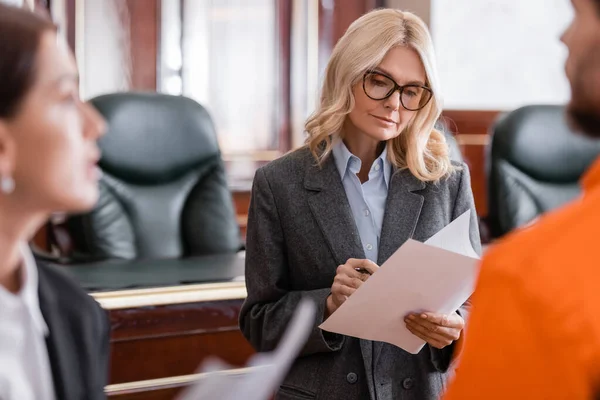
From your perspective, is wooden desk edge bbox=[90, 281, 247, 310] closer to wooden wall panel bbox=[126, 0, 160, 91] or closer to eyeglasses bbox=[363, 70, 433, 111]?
eyeglasses bbox=[363, 70, 433, 111]

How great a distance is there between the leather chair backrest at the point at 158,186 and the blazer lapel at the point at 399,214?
1272mm

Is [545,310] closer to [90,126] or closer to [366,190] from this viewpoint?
[90,126]

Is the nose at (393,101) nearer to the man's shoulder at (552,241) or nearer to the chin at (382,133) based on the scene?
the chin at (382,133)

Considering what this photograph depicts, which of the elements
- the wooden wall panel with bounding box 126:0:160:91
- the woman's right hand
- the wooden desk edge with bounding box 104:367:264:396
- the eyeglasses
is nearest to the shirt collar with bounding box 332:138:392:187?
the eyeglasses

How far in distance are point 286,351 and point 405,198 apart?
2.91ft

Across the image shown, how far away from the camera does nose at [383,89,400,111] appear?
5.42 ft

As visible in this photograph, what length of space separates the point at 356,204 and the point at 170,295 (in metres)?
0.72

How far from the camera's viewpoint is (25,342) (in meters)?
0.97

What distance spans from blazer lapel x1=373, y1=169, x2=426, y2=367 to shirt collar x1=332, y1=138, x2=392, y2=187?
23mm

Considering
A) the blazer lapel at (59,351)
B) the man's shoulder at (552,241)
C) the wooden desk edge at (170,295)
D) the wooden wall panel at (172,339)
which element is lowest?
the wooden wall panel at (172,339)

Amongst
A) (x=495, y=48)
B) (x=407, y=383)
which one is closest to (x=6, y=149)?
(x=407, y=383)

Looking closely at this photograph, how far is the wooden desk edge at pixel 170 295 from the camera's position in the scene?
7.04 ft

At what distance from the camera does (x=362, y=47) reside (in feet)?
5.49

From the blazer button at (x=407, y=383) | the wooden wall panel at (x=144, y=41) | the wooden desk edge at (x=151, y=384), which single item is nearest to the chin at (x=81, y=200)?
the blazer button at (x=407, y=383)
